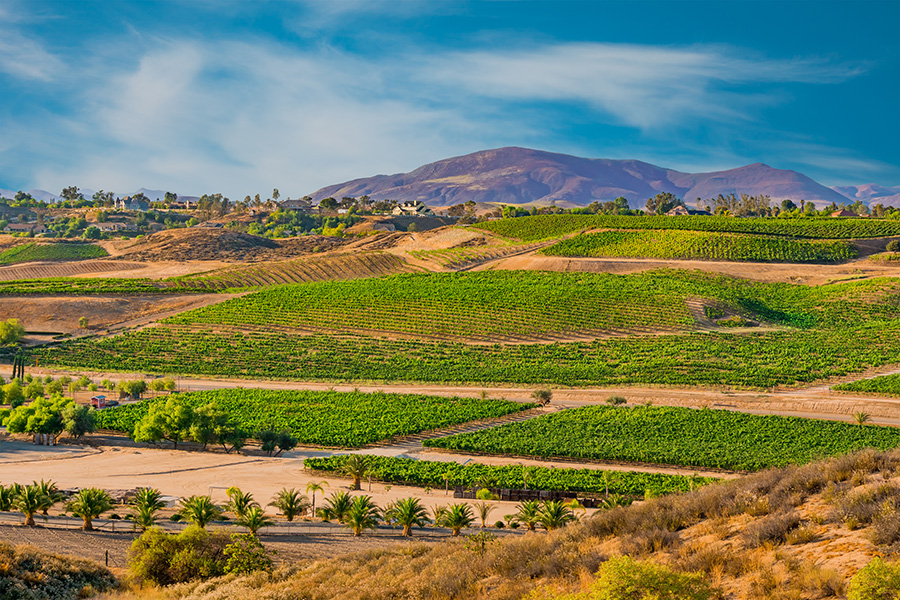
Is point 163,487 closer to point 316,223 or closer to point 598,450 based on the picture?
point 598,450

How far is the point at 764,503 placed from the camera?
1669 centimetres

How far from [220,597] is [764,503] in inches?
492

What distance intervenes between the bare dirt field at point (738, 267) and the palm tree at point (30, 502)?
8890 centimetres

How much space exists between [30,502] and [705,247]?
107 meters

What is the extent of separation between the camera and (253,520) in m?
25.2

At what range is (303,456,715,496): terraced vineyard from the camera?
3331 cm

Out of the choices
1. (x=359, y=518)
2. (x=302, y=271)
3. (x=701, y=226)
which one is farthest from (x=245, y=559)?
(x=701, y=226)

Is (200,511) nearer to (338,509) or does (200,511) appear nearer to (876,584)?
(338,509)

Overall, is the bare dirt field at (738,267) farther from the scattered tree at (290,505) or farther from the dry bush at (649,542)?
the dry bush at (649,542)

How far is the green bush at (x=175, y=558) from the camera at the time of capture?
20266 mm

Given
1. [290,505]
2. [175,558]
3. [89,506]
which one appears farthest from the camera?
[290,505]

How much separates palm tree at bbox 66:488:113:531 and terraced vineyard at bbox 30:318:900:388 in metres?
34.5

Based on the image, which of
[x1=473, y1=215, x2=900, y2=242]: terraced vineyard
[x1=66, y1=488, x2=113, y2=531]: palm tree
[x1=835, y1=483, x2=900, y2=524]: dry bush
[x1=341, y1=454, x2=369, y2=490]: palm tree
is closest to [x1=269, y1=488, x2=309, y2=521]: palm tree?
[x1=341, y1=454, x2=369, y2=490]: palm tree

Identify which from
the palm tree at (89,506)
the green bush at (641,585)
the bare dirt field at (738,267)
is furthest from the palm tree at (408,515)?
the bare dirt field at (738,267)
